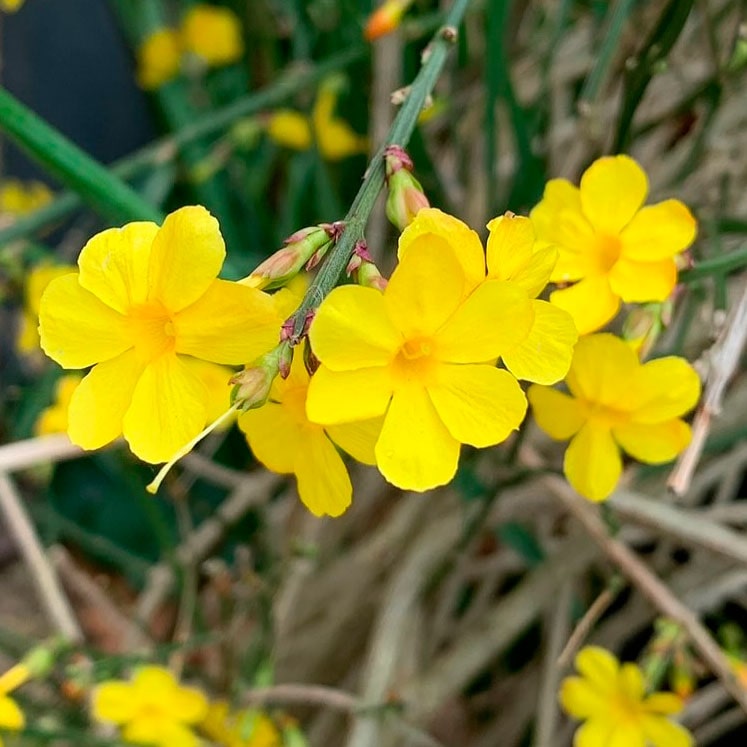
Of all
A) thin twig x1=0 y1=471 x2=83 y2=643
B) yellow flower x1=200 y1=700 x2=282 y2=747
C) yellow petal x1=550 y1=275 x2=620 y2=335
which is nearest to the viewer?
yellow petal x1=550 y1=275 x2=620 y2=335

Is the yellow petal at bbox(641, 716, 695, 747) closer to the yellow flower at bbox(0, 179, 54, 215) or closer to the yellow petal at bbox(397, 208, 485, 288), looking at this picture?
the yellow petal at bbox(397, 208, 485, 288)

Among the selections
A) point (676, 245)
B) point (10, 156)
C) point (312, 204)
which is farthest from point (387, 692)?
point (10, 156)

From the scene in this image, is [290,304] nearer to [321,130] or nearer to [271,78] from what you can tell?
[321,130]

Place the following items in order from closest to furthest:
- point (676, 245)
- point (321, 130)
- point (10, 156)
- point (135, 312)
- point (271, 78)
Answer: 1. point (135, 312)
2. point (676, 245)
3. point (321, 130)
4. point (271, 78)
5. point (10, 156)

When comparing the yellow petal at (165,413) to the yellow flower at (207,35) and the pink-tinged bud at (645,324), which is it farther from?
the yellow flower at (207,35)

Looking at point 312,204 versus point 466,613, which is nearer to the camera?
point 466,613

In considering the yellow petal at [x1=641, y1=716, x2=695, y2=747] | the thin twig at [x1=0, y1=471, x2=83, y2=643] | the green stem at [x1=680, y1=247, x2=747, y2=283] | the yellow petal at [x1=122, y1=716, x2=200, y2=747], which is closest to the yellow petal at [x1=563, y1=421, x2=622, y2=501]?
the green stem at [x1=680, y1=247, x2=747, y2=283]

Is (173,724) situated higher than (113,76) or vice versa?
(113,76)

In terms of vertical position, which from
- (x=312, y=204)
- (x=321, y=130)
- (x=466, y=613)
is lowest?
(x=466, y=613)
